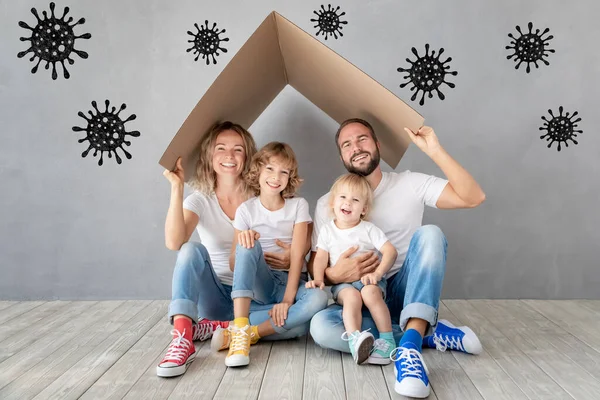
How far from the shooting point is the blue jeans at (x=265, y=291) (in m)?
1.94

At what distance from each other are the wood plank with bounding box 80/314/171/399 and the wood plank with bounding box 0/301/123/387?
0.25 metres

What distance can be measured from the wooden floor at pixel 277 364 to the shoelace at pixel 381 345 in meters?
0.06

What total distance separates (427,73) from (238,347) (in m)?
1.45

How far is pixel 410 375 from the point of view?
1580 mm

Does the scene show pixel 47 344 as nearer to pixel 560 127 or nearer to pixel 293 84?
pixel 293 84

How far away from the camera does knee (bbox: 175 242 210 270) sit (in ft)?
6.30

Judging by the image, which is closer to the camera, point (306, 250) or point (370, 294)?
point (370, 294)

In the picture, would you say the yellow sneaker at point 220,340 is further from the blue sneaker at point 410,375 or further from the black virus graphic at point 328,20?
the black virus graphic at point 328,20

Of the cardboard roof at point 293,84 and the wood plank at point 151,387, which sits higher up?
the cardboard roof at point 293,84

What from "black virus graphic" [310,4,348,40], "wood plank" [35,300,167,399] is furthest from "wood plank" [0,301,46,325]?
"black virus graphic" [310,4,348,40]

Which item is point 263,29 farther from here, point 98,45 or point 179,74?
point 98,45

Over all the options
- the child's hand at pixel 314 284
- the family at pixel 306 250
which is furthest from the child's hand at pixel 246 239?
the child's hand at pixel 314 284

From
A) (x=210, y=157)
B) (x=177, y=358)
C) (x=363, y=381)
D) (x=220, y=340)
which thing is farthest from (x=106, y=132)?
(x=363, y=381)

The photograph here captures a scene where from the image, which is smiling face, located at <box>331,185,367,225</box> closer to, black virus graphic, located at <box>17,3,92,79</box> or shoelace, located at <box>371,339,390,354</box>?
shoelace, located at <box>371,339,390,354</box>
